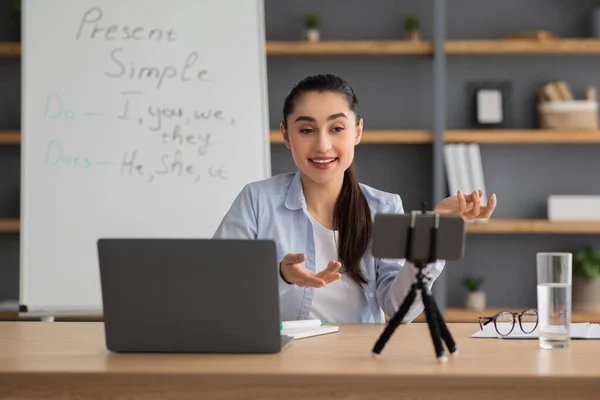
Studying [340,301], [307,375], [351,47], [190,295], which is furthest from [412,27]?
[307,375]

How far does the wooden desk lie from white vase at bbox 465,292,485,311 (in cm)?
213

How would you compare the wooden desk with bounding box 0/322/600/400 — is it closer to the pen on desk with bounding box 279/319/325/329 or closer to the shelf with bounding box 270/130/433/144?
the pen on desk with bounding box 279/319/325/329

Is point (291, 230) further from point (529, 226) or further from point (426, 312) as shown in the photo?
point (529, 226)

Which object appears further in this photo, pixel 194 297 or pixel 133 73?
pixel 133 73

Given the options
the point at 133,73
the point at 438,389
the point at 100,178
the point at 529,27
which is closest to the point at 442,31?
the point at 529,27

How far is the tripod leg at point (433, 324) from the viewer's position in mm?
1236

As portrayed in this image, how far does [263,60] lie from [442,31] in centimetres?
78

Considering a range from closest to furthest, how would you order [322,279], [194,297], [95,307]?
[194,297], [322,279], [95,307]

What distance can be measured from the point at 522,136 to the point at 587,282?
63 cm

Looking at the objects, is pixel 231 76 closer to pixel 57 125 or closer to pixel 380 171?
pixel 57 125

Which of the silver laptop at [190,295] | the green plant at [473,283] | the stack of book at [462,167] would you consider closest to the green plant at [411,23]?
the stack of book at [462,167]

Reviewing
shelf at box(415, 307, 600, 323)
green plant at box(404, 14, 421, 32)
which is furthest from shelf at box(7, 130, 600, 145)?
shelf at box(415, 307, 600, 323)

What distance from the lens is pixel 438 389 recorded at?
1.13 m

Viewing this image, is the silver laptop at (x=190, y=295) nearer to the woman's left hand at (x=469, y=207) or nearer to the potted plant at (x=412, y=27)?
the woman's left hand at (x=469, y=207)
